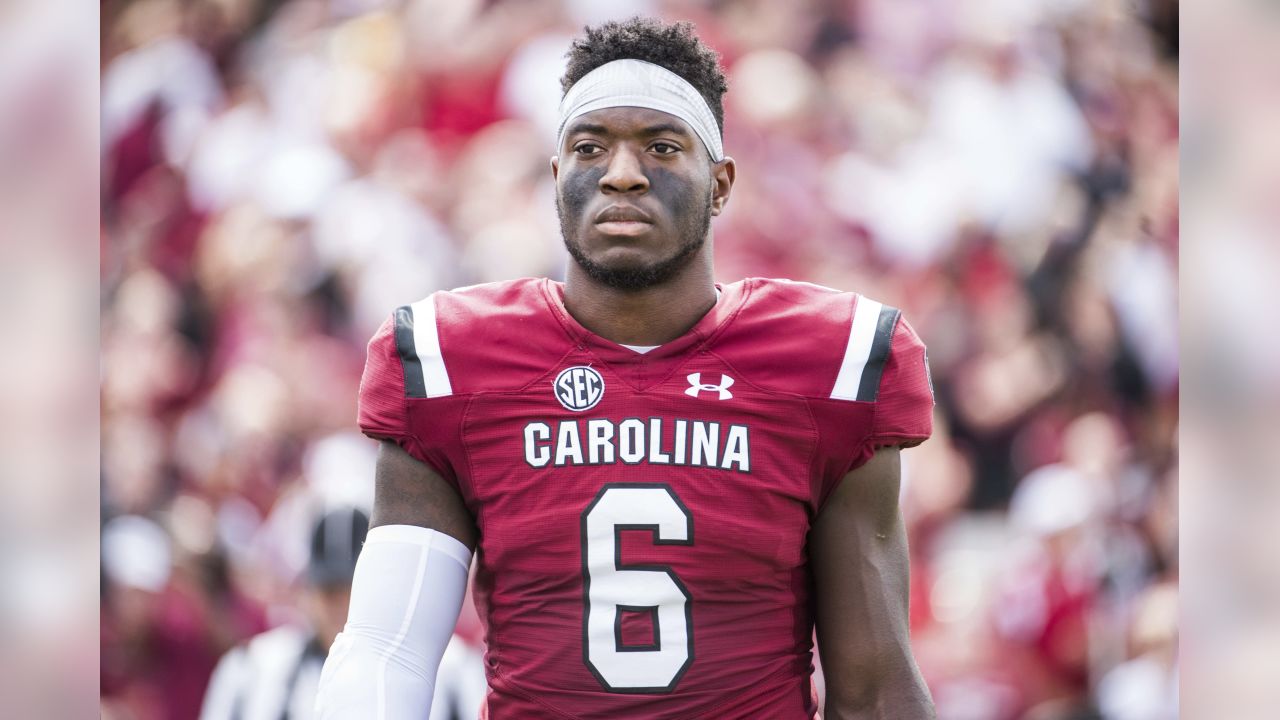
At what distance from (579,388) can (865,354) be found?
1.30 feet

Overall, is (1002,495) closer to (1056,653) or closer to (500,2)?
(1056,653)

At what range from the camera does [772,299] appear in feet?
6.24

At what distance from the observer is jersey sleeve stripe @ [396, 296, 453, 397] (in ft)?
5.94

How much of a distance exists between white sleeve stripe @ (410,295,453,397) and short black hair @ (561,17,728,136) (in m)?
0.40

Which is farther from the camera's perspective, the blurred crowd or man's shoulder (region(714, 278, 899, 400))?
the blurred crowd

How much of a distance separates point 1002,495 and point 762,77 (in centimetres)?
146

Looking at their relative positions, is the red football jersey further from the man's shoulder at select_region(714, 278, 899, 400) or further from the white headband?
the white headband

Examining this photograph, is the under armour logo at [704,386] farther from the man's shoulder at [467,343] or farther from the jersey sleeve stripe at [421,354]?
the jersey sleeve stripe at [421,354]

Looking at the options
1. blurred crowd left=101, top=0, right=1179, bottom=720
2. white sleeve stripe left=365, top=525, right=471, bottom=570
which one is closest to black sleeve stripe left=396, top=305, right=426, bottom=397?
white sleeve stripe left=365, top=525, right=471, bottom=570

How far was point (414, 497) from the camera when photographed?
5.95 ft

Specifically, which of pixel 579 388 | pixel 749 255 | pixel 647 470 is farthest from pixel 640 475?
pixel 749 255

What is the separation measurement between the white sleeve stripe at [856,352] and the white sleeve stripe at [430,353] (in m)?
0.54
